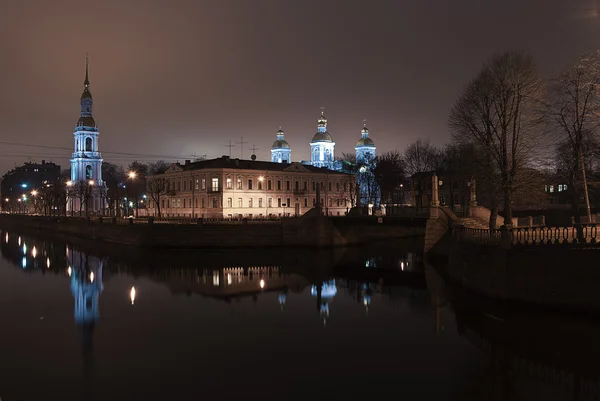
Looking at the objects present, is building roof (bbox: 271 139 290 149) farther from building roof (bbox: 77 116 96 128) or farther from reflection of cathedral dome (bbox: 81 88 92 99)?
reflection of cathedral dome (bbox: 81 88 92 99)

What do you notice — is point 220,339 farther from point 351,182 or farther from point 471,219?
point 351,182

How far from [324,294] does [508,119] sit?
17778 mm

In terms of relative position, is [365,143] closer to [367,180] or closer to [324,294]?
[367,180]

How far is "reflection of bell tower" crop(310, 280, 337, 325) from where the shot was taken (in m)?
30.5

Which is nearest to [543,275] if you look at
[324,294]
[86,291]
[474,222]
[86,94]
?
[324,294]

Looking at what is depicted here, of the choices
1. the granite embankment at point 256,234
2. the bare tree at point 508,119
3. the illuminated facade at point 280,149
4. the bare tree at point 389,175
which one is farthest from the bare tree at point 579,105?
the illuminated facade at point 280,149

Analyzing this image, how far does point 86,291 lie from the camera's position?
3800 centimetres

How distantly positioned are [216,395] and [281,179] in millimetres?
81306

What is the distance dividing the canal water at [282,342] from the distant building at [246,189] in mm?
48267

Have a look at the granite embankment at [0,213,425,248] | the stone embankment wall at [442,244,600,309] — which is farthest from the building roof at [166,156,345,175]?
the stone embankment wall at [442,244,600,309]

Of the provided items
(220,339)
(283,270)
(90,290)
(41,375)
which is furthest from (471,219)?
(41,375)

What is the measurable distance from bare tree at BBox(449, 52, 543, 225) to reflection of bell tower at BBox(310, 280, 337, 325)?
12.9m

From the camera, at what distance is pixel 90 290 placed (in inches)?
1512

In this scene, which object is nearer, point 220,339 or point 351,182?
point 220,339
